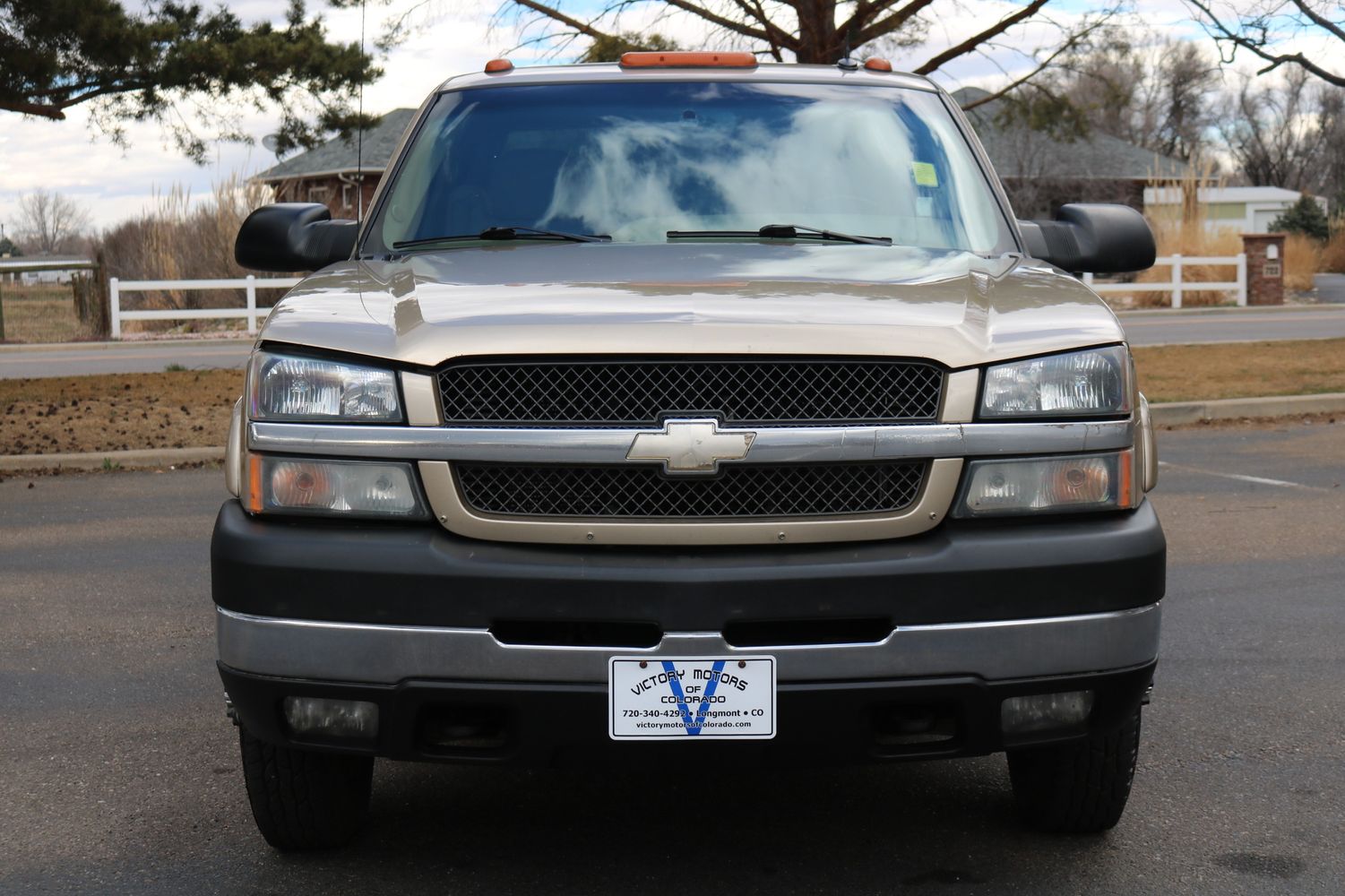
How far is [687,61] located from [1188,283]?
95.9 ft

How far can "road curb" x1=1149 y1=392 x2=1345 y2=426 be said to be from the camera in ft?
42.0

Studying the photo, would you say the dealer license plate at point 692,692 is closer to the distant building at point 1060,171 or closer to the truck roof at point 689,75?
the truck roof at point 689,75

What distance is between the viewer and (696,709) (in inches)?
121

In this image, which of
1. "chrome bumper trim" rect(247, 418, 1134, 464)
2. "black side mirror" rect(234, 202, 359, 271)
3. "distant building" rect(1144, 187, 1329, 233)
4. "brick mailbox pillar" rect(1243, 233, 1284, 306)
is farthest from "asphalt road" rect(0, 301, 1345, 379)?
"distant building" rect(1144, 187, 1329, 233)

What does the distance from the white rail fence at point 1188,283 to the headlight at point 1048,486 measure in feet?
95.7

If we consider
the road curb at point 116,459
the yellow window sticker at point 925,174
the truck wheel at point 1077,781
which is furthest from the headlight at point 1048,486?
the road curb at point 116,459

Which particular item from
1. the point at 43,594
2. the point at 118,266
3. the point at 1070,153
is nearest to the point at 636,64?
the point at 43,594

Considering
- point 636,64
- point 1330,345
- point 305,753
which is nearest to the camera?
point 305,753

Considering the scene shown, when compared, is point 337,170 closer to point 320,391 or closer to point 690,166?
point 690,166

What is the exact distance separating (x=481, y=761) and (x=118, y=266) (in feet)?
109

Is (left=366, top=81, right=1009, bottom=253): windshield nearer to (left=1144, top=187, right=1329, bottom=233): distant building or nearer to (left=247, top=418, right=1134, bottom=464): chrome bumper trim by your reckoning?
(left=247, top=418, right=1134, bottom=464): chrome bumper trim

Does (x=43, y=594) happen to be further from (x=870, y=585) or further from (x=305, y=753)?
(x=870, y=585)

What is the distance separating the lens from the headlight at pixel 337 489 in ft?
10.4

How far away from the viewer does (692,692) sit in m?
3.07
